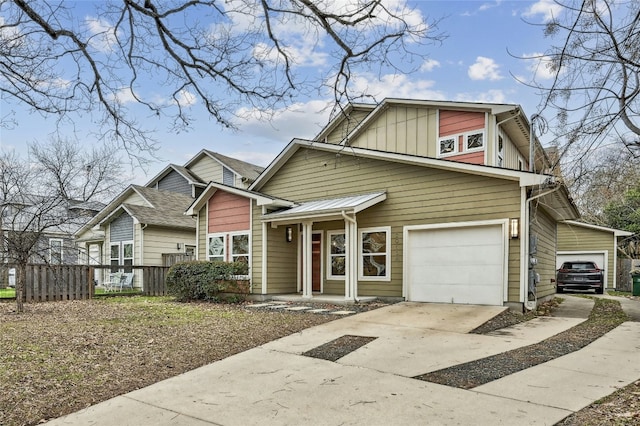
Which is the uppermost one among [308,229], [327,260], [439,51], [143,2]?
[143,2]

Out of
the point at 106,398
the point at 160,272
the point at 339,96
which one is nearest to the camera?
the point at 106,398

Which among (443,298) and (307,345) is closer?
(307,345)

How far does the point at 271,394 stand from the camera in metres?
4.77

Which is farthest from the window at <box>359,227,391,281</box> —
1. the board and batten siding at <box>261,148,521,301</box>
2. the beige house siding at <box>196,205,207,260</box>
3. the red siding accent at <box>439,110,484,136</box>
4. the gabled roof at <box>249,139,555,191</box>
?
the beige house siding at <box>196,205,207,260</box>

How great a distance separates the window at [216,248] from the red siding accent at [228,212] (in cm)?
25

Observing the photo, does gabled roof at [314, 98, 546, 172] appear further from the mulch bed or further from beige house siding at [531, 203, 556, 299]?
the mulch bed

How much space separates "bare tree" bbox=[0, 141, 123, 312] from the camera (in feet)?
34.8

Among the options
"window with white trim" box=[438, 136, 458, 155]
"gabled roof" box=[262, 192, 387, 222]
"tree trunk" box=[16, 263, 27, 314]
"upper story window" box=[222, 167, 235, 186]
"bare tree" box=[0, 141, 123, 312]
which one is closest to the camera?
"tree trunk" box=[16, 263, 27, 314]

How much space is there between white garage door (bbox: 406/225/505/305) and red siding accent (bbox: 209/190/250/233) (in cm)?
512

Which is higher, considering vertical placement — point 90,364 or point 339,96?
point 339,96

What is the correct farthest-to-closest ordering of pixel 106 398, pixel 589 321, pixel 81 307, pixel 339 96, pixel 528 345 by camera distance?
pixel 81 307
pixel 589 321
pixel 528 345
pixel 339 96
pixel 106 398

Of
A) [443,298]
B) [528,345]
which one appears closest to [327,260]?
[443,298]

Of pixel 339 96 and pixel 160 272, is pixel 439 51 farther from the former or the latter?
pixel 160 272

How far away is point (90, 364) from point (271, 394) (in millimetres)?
2692
